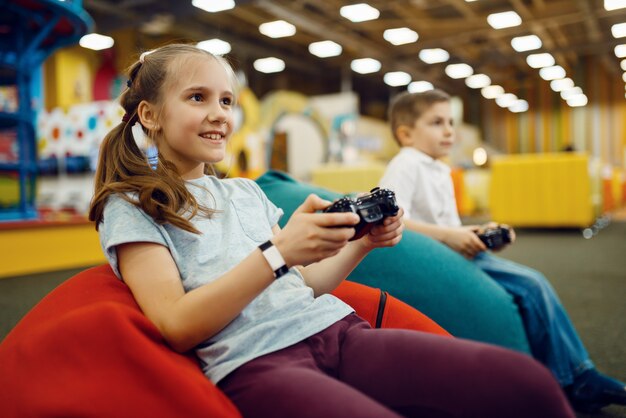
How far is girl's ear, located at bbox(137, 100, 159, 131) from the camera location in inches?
40.4

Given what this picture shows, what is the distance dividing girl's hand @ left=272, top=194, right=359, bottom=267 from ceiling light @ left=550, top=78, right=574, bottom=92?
15521mm

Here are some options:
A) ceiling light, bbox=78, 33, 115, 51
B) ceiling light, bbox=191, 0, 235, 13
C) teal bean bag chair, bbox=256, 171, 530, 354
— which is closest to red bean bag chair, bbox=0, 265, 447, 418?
teal bean bag chair, bbox=256, 171, 530, 354

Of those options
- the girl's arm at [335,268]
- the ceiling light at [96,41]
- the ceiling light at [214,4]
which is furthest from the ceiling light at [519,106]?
the girl's arm at [335,268]

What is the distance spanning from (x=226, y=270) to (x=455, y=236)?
1.05 meters

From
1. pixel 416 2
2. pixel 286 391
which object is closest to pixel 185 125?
pixel 286 391

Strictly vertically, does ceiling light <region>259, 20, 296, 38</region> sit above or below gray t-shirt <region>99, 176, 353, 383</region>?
above

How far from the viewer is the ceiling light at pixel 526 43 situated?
11135mm

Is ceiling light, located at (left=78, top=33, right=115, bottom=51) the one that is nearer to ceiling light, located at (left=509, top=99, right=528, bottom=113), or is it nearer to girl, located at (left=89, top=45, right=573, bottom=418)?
girl, located at (left=89, top=45, right=573, bottom=418)

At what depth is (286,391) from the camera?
737 millimetres

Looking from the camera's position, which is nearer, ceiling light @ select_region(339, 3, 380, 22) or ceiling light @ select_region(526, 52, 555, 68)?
ceiling light @ select_region(339, 3, 380, 22)

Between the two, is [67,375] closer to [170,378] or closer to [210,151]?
[170,378]

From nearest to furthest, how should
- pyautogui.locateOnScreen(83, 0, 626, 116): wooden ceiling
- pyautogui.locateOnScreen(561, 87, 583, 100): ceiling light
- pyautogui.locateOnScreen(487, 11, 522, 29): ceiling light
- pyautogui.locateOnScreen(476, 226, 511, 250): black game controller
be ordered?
pyautogui.locateOnScreen(476, 226, 511, 250): black game controller → pyautogui.locateOnScreen(83, 0, 626, 116): wooden ceiling → pyautogui.locateOnScreen(487, 11, 522, 29): ceiling light → pyautogui.locateOnScreen(561, 87, 583, 100): ceiling light

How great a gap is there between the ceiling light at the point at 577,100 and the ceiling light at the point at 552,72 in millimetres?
1341

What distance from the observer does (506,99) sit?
53.4ft
